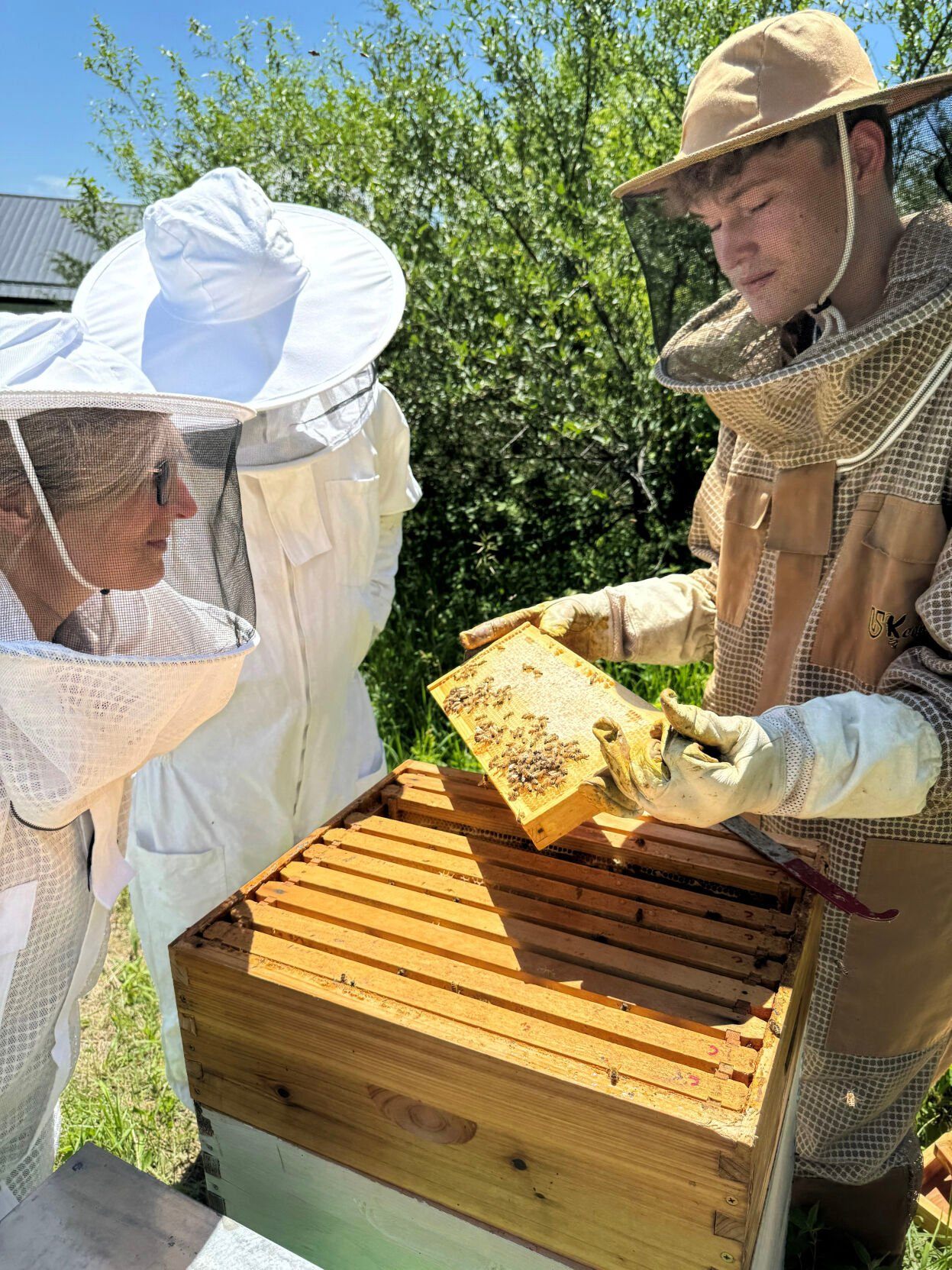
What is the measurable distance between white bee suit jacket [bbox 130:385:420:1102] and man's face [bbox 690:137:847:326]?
1184 millimetres

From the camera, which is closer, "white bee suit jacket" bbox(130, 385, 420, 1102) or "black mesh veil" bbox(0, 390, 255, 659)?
"black mesh veil" bbox(0, 390, 255, 659)

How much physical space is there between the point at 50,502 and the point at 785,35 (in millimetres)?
1585

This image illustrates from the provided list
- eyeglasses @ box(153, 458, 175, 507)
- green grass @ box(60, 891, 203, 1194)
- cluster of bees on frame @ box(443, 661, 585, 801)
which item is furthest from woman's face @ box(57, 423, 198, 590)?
green grass @ box(60, 891, 203, 1194)

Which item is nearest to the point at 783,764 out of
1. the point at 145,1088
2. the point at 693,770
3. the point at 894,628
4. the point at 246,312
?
the point at 693,770

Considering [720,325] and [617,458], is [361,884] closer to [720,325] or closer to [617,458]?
[720,325]

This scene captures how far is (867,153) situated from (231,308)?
1.52 m

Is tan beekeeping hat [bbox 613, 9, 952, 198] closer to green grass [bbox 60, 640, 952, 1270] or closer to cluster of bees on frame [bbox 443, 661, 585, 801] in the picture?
cluster of bees on frame [bbox 443, 661, 585, 801]

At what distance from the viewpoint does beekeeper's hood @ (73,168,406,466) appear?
2.33 meters

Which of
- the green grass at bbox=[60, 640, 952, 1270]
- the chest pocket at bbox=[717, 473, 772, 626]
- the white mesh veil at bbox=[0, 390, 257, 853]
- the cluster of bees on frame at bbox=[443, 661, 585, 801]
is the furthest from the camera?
the green grass at bbox=[60, 640, 952, 1270]

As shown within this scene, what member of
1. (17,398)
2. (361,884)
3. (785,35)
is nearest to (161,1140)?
(361,884)

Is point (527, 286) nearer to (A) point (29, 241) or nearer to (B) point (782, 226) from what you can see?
(B) point (782, 226)

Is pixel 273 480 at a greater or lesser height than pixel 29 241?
lesser

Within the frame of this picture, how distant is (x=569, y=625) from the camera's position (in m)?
2.37

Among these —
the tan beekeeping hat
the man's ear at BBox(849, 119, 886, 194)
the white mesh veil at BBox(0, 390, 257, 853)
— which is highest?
the tan beekeeping hat
